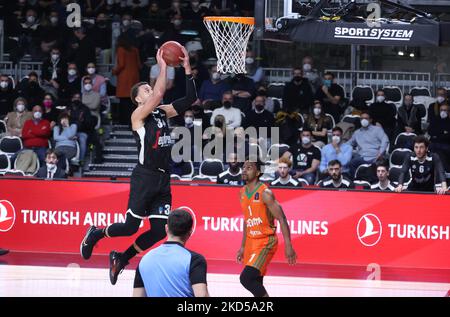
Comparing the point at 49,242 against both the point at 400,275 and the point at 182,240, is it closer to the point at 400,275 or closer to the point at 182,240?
the point at 400,275

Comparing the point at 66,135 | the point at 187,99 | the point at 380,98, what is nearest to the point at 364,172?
the point at 380,98

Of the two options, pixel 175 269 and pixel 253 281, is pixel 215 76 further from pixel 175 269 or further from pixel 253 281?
pixel 175 269

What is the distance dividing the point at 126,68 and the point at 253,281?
37.0ft

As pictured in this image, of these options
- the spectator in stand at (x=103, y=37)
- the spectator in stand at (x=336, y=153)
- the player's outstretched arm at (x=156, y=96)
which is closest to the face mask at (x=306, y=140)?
the spectator in stand at (x=336, y=153)

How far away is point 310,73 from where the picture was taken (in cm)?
2084

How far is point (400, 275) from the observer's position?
1438 centimetres

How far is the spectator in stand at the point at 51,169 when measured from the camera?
17391 mm

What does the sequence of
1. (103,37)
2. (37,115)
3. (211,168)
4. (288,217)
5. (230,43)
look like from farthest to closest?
(103,37) < (37,115) < (211,168) < (288,217) < (230,43)

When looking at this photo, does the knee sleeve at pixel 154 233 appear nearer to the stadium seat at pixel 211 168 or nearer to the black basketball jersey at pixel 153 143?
the black basketball jersey at pixel 153 143

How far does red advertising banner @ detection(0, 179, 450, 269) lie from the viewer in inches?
598

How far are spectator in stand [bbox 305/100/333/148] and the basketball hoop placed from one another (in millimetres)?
5036
